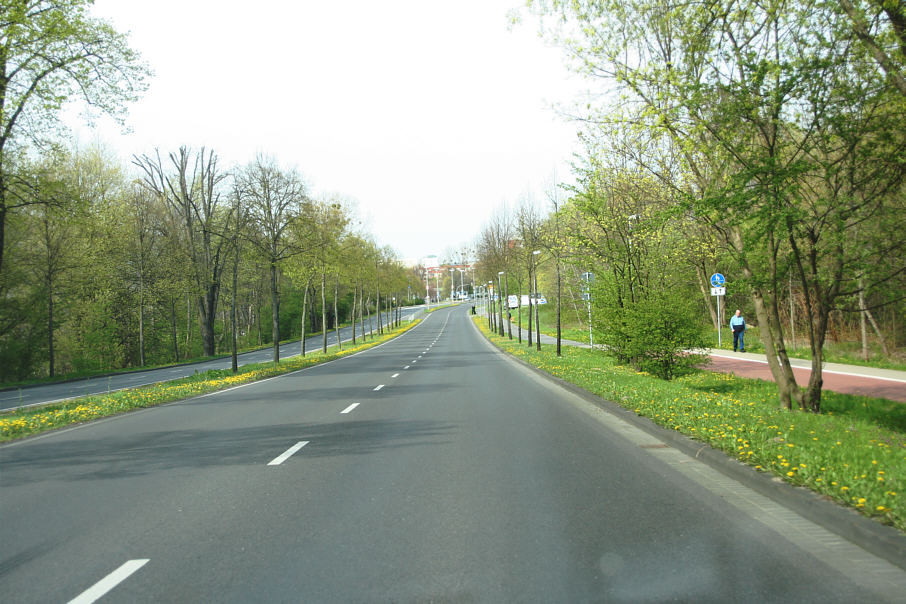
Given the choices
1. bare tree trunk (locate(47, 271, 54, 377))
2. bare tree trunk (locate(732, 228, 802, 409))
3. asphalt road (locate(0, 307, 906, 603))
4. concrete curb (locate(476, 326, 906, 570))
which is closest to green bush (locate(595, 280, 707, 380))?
bare tree trunk (locate(732, 228, 802, 409))

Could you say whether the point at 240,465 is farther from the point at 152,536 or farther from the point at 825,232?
the point at 825,232

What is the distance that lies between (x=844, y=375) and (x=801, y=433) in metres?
10.8

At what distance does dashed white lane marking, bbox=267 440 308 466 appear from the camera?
7949 millimetres

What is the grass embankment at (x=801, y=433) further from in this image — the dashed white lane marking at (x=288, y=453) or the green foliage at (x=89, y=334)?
the green foliage at (x=89, y=334)

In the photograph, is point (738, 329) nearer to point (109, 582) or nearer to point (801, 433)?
point (801, 433)

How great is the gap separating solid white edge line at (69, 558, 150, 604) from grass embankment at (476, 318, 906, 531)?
17.1ft

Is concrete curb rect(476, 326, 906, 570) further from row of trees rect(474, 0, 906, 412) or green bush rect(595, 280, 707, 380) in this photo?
green bush rect(595, 280, 707, 380)

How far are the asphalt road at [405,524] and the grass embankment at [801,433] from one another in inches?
18.0

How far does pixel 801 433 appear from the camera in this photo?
7824 mm

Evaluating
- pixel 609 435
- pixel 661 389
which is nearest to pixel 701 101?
pixel 609 435

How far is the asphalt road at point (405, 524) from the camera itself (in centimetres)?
388

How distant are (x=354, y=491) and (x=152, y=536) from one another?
1897mm

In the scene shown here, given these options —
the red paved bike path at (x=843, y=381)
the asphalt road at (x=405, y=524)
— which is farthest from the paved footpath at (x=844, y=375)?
the asphalt road at (x=405, y=524)

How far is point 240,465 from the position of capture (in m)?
7.81
